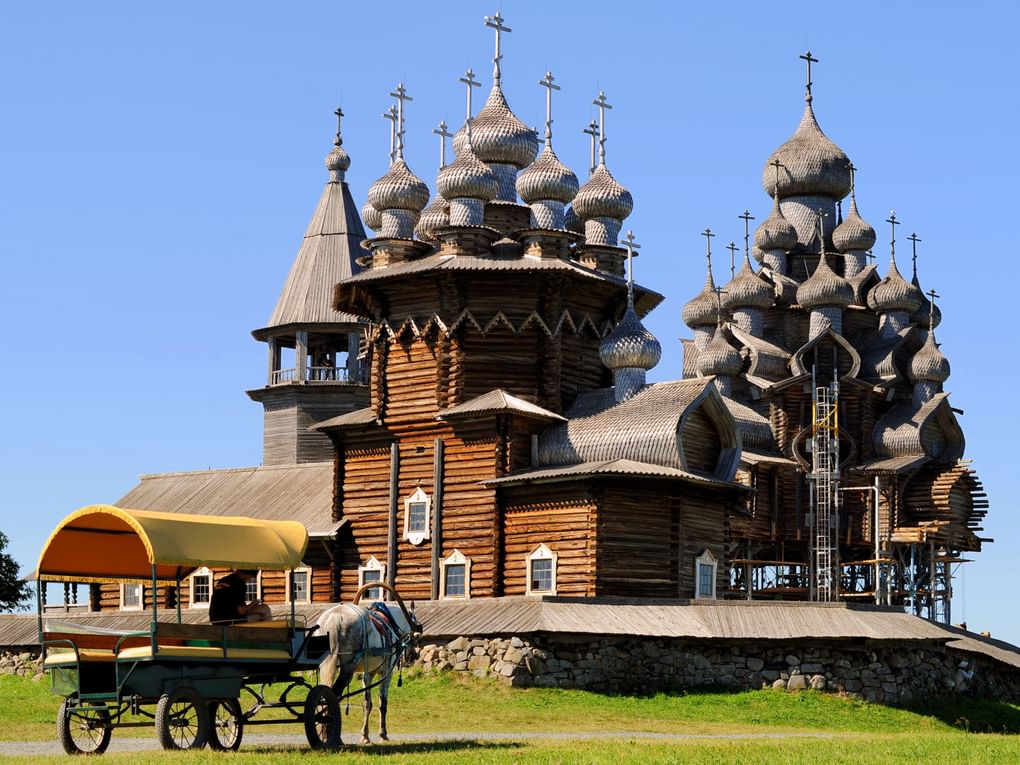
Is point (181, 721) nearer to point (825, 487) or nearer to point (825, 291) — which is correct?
point (825, 487)

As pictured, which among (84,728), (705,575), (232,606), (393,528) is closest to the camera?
(84,728)

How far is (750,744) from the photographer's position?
20.6 meters

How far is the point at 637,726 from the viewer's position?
2545 centimetres

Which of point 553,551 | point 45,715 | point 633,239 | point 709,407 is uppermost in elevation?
point 633,239

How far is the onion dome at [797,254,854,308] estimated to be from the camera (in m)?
55.1

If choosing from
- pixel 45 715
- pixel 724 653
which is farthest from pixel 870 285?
pixel 45 715

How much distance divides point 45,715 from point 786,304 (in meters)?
36.8

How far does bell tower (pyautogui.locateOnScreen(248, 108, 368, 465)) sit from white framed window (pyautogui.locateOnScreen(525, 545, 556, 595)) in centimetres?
1847

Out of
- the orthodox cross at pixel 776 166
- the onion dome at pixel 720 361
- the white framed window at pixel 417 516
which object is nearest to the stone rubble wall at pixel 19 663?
the white framed window at pixel 417 516

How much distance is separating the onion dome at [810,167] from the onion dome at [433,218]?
901 inches

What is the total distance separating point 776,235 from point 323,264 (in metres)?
16.7

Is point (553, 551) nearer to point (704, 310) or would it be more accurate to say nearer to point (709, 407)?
point (709, 407)

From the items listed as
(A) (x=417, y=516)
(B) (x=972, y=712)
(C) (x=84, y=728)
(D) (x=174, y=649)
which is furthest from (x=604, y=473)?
(D) (x=174, y=649)

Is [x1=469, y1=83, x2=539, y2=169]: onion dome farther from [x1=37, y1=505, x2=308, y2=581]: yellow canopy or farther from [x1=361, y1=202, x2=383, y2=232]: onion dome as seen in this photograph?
[x1=37, y1=505, x2=308, y2=581]: yellow canopy
